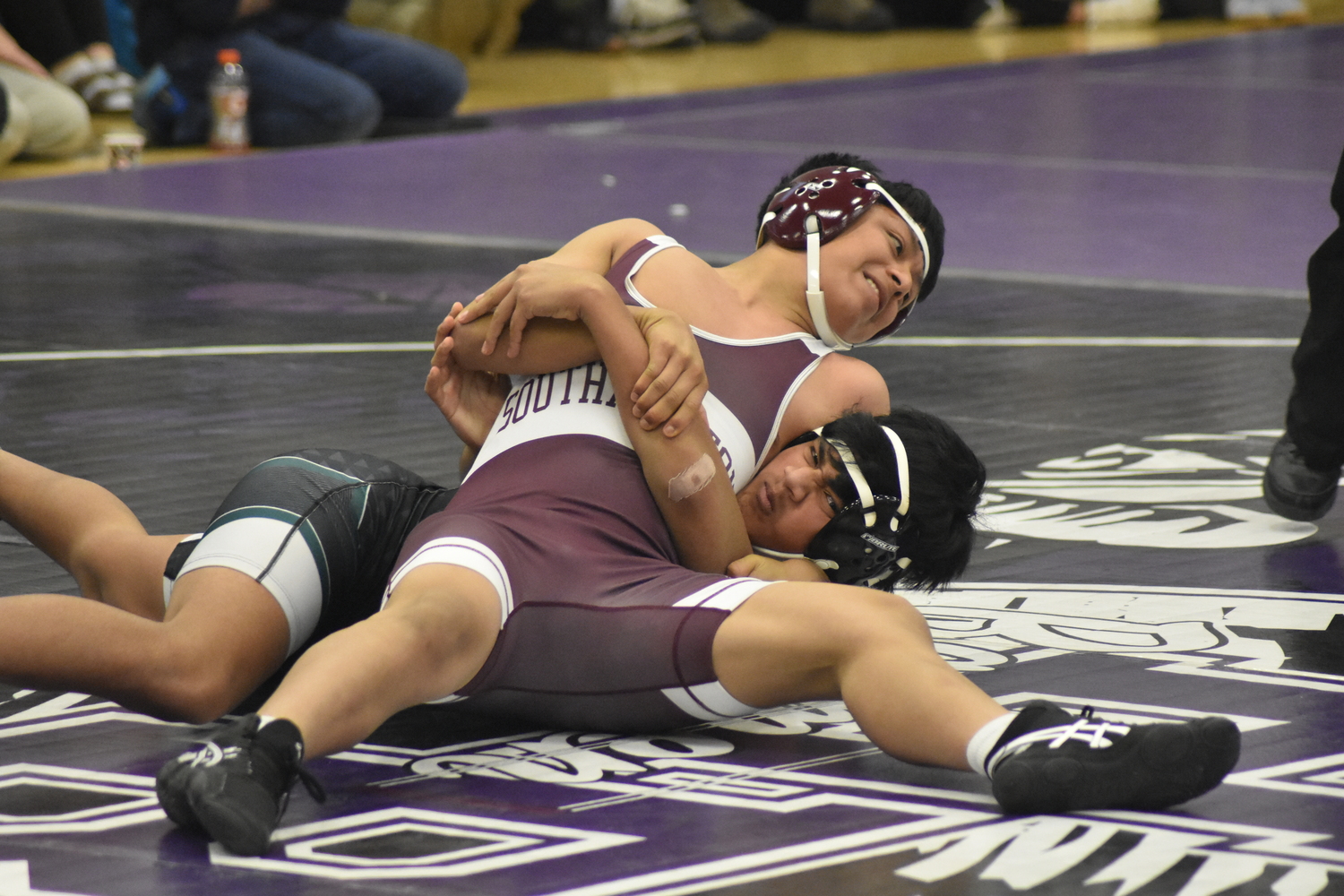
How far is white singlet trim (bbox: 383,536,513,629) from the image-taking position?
233cm

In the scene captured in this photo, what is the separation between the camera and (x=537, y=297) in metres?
2.55

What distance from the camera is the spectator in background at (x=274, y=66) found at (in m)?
8.18

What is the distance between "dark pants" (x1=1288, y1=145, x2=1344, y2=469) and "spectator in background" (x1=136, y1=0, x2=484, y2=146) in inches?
214

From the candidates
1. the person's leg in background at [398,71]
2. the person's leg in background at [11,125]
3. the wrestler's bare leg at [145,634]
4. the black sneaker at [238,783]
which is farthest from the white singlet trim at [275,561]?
the person's leg in background at [398,71]

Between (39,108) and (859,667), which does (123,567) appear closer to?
(859,667)

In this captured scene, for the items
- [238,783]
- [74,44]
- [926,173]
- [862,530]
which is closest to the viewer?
[238,783]

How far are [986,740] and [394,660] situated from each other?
64 centimetres

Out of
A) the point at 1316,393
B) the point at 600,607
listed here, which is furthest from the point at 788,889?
the point at 1316,393

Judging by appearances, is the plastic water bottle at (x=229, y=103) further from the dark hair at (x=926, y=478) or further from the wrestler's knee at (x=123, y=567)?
the dark hair at (x=926, y=478)

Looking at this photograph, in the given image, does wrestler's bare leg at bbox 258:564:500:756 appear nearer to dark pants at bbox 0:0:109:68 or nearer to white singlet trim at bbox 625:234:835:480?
white singlet trim at bbox 625:234:835:480

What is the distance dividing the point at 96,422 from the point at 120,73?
19.6 feet

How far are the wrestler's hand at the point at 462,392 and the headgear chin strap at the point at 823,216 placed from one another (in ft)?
1.50

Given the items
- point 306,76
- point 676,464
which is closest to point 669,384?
point 676,464

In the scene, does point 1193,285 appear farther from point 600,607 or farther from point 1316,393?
point 600,607
